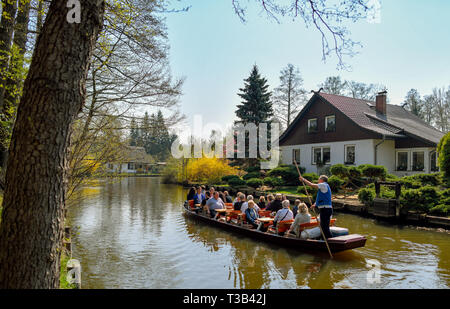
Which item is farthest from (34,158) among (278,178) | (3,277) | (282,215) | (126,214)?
(278,178)

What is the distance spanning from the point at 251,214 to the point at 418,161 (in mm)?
14348

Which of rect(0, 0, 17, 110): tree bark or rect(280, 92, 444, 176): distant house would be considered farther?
rect(280, 92, 444, 176): distant house

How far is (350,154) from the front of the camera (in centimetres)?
2177

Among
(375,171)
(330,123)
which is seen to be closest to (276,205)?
(375,171)

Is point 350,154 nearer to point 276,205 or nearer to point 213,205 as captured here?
point 276,205

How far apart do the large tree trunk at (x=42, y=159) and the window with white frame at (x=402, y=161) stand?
2182cm

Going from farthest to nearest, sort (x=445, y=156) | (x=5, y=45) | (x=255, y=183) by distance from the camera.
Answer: (x=255, y=183) < (x=445, y=156) < (x=5, y=45)

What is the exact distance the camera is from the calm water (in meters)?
6.58

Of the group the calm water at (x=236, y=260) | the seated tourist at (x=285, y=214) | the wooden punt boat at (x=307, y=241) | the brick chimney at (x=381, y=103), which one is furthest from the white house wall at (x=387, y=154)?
the wooden punt boat at (x=307, y=241)

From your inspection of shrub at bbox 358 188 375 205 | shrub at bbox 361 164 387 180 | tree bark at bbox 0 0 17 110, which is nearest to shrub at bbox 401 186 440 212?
shrub at bbox 358 188 375 205

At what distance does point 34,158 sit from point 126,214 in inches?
521

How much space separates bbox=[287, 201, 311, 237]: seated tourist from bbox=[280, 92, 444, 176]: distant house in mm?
13181

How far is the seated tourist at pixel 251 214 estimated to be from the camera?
10.5 metres

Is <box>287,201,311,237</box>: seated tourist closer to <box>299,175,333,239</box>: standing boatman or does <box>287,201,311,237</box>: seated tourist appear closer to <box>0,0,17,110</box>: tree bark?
<box>299,175,333,239</box>: standing boatman
